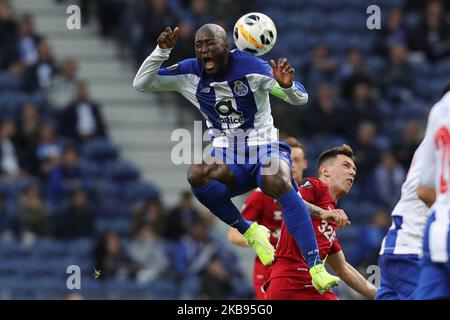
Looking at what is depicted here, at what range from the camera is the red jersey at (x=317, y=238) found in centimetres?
1040

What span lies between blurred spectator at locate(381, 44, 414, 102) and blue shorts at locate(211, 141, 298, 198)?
10.2 metres

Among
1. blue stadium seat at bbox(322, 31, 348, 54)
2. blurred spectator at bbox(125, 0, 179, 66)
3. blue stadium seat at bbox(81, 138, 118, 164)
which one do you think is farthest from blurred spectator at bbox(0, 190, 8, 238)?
blue stadium seat at bbox(322, 31, 348, 54)

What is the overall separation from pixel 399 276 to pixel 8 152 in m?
11.3

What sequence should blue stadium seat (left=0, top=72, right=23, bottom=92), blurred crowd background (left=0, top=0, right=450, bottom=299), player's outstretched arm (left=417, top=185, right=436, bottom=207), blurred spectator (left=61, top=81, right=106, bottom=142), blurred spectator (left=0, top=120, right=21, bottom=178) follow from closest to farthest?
player's outstretched arm (left=417, top=185, right=436, bottom=207)
blurred crowd background (left=0, top=0, right=450, bottom=299)
blurred spectator (left=0, top=120, right=21, bottom=178)
blurred spectator (left=61, top=81, right=106, bottom=142)
blue stadium seat (left=0, top=72, right=23, bottom=92)

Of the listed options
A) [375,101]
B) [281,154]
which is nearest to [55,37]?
[375,101]

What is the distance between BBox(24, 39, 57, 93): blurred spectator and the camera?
66.5 ft

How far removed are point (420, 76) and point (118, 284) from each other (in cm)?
675

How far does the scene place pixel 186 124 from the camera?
20.6 meters

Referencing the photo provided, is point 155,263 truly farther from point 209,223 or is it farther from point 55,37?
point 55,37

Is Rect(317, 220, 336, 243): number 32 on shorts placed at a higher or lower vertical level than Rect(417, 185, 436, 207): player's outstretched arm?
higher

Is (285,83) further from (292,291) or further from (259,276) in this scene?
→ (259,276)

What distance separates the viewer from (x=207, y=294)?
54.7ft

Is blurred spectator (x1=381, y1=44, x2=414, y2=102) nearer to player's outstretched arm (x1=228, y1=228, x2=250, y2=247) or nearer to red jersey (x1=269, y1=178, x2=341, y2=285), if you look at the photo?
player's outstretched arm (x1=228, y1=228, x2=250, y2=247)
